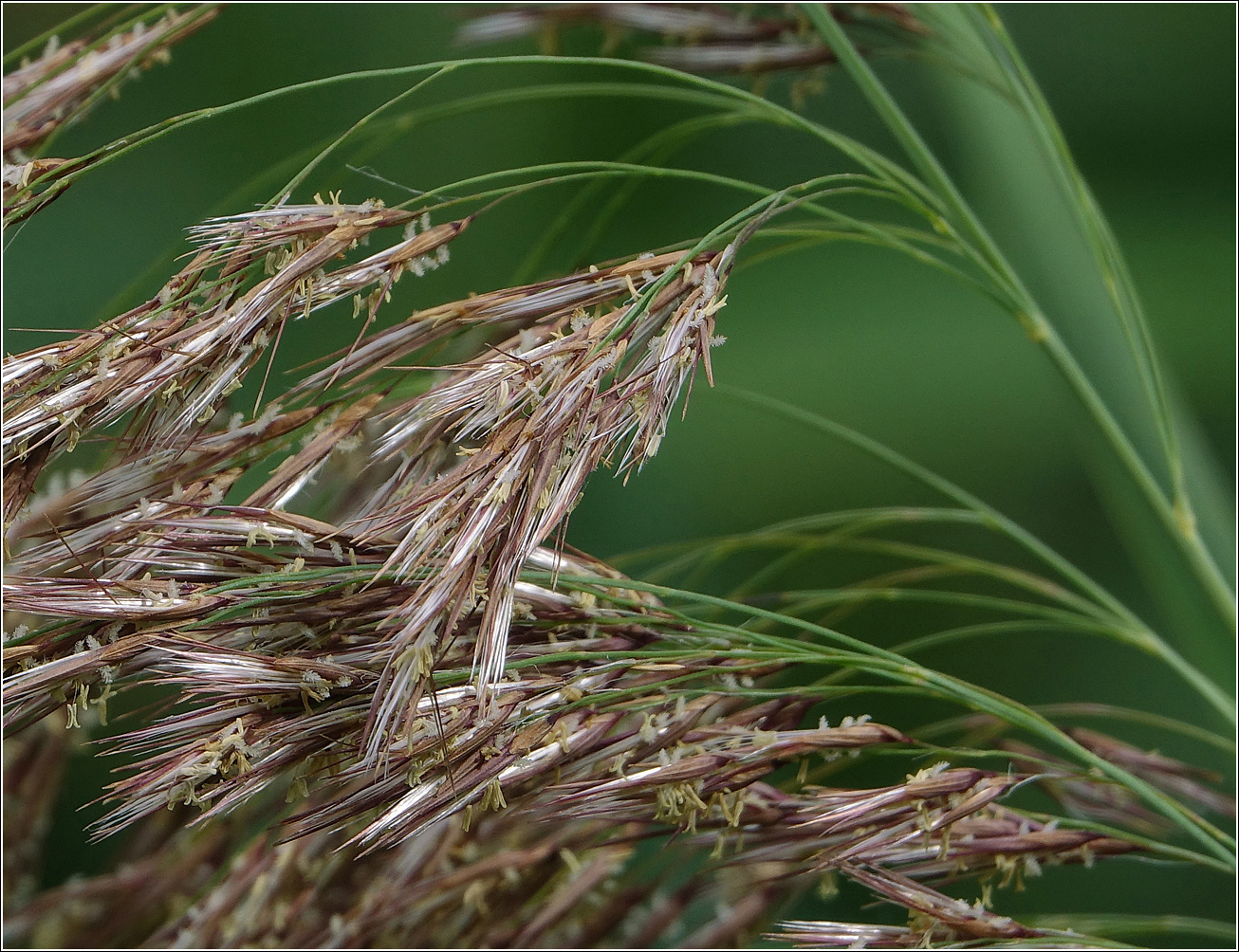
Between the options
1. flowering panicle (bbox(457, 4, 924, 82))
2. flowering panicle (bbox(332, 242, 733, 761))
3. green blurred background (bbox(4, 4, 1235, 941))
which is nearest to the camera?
flowering panicle (bbox(332, 242, 733, 761))

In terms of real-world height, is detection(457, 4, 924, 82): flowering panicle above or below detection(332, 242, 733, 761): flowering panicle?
above

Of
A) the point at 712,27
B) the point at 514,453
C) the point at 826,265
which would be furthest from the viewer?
the point at 826,265

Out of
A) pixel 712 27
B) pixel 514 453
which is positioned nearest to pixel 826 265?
pixel 712 27

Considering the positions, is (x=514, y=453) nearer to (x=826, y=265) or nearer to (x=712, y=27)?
(x=712, y=27)

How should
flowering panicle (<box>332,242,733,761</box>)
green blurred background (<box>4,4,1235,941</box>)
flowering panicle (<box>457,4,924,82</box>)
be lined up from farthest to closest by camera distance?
green blurred background (<box>4,4,1235,941</box>) → flowering panicle (<box>457,4,924,82</box>) → flowering panicle (<box>332,242,733,761</box>)

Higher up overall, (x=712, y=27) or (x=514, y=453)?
(x=712, y=27)

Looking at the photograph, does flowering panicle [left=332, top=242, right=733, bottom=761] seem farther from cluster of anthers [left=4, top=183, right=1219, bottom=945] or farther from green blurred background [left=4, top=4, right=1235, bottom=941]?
green blurred background [left=4, top=4, right=1235, bottom=941]

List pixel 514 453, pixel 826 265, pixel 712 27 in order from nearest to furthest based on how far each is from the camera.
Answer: pixel 514 453 < pixel 712 27 < pixel 826 265

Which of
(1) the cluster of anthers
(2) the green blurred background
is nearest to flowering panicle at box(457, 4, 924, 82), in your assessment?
(1) the cluster of anthers
